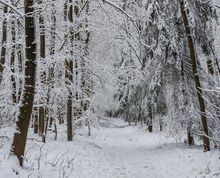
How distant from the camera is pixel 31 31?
6.99 metres

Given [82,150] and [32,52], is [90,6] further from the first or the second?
[32,52]

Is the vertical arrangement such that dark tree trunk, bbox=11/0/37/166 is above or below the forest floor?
above

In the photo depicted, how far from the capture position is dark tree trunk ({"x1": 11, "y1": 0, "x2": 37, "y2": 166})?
6.76 metres

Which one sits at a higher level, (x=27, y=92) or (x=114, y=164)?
(x=27, y=92)

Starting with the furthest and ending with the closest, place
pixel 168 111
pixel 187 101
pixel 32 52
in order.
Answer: pixel 168 111 → pixel 187 101 → pixel 32 52

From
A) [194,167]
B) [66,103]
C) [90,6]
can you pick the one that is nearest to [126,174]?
[194,167]

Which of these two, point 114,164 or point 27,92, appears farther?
point 114,164

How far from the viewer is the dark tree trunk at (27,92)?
6.76 metres

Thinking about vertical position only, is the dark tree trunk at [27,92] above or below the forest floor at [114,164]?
above

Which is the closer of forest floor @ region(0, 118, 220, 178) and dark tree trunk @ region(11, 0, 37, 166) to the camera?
dark tree trunk @ region(11, 0, 37, 166)

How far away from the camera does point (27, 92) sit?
22.5 ft

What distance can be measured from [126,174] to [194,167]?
2.37 m

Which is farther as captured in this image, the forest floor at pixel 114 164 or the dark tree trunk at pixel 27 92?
the forest floor at pixel 114 164

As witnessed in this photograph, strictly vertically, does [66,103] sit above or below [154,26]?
below
